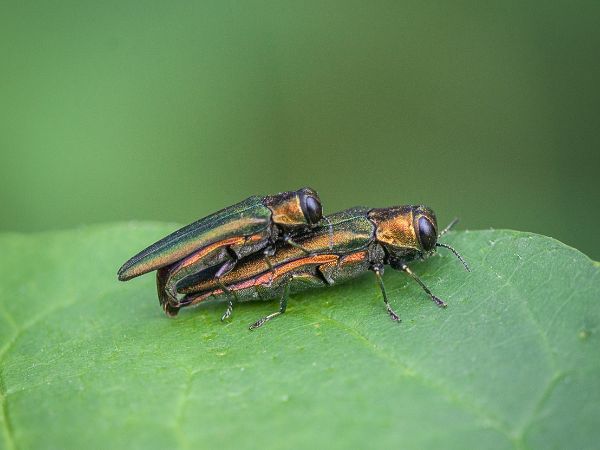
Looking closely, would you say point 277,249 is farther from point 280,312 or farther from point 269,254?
point 280,312

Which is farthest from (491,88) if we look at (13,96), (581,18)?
(13,96)

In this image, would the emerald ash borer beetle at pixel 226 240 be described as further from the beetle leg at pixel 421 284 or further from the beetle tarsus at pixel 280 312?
the beetle leg at pixel 421 284

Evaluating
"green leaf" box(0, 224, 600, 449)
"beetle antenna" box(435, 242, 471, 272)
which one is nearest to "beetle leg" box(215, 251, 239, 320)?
"green leaf" box(0, 224, 600, 449)

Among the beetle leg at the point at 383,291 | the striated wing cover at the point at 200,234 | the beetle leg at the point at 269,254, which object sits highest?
the striated wing cover at the point at 200,234

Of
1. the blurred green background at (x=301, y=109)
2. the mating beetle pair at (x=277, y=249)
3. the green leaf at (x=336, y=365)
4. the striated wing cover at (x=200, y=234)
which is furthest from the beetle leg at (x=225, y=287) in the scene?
the blurred green background at (x=301, y=109)

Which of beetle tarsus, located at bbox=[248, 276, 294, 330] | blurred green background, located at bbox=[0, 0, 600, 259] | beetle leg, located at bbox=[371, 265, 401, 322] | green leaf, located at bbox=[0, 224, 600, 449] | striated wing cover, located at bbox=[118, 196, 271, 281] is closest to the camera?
green leaf, located at bbox=[0, 224, 600, 449]

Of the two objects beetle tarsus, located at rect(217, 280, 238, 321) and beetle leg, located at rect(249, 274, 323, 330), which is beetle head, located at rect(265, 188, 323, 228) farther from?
beetle tarsus, located at rect(217, 280, 238, 321)
